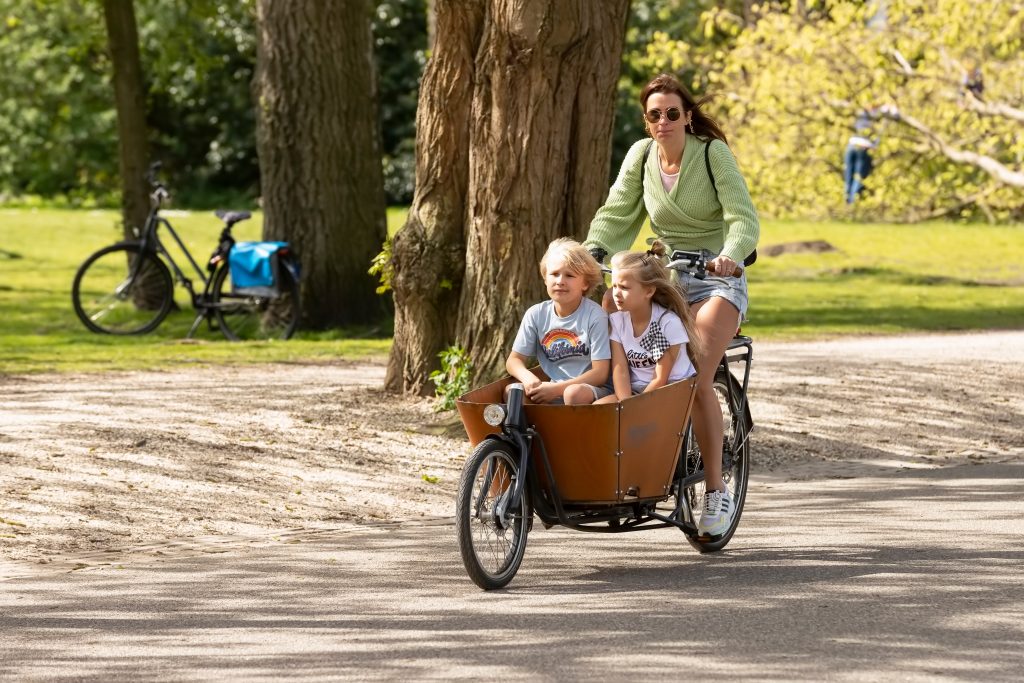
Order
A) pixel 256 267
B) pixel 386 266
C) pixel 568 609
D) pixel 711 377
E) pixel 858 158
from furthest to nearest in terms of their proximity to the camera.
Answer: pixel 858 158 < pixel 256 267 < pixel 386 266 < pixel 711 377 < pixel 568 609

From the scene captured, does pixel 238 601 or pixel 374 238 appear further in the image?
pixel 374 238

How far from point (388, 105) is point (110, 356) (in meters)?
25.1

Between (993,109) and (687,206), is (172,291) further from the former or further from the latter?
(687,206)

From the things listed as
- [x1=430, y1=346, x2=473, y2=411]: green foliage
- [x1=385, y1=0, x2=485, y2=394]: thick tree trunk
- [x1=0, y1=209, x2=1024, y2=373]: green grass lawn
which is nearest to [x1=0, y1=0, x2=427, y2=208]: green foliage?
[x1=0, y1=209, x2=1024, y2=373]: green grass lawn

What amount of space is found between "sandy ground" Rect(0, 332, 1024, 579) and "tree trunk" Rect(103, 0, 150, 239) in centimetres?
566

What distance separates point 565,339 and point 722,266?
25.6 inches

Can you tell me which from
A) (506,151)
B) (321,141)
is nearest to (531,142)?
(506,151)

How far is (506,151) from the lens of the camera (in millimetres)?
9945

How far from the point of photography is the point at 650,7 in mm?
42125

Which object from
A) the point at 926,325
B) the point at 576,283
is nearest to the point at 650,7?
A: the point at 926,325

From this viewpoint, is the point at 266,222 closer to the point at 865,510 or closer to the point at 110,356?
the point at 110,356

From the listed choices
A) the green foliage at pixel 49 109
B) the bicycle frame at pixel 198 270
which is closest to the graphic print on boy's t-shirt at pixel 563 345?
the bicycle frame at pixel 198 270

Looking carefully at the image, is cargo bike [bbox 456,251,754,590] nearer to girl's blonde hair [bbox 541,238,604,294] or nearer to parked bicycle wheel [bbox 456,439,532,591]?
parked bicycle wheel [bbox 456,439,532,591]

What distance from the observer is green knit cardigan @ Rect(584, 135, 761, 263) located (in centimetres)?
700
